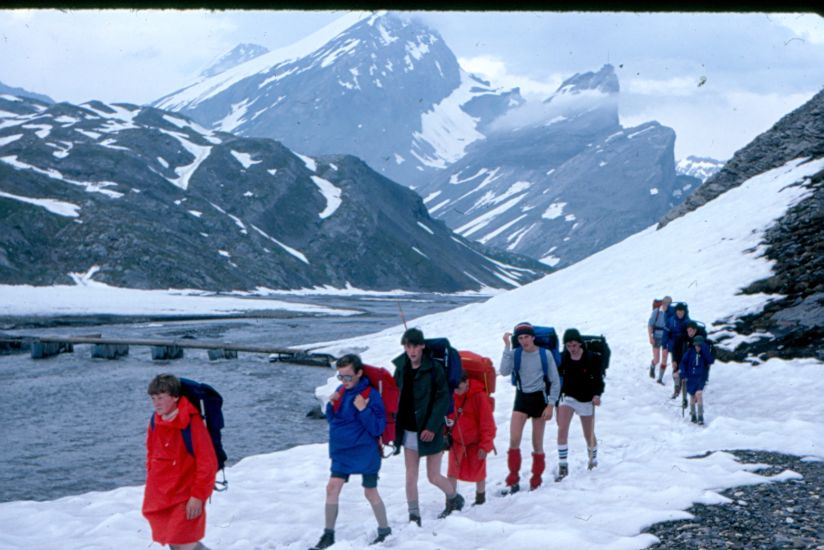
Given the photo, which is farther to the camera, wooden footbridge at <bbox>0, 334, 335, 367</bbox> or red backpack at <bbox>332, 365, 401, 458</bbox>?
wooden footbridge at <bbox>0, 334, 335, 367</bbox>

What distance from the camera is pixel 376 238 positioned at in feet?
519

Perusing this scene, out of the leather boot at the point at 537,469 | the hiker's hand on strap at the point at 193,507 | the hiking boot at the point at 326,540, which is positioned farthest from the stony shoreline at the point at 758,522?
the hiker's hand on strap at the point at 193,507

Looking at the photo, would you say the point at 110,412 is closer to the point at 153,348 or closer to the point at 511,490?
the point at 153,348

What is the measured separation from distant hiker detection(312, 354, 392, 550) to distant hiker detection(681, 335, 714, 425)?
9058mm

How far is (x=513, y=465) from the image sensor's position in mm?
9898

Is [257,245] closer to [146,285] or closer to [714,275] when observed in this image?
[146,285]

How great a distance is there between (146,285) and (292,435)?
8003cm

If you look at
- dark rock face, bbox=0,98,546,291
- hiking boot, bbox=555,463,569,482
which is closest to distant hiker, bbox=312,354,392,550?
hiking boot, bbox=555,463,569,482

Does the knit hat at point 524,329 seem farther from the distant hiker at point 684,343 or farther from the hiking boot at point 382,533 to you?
the distant hiker at point 684,343

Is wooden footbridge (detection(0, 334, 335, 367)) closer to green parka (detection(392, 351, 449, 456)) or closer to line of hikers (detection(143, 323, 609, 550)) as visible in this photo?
line of hikers (detection(143, 323, 609, 550))

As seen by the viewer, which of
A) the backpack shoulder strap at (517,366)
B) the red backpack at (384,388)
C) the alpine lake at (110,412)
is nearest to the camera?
the red backpack at (384,388)

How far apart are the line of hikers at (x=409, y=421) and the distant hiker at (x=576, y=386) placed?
15 millimetres

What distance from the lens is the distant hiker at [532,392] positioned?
981cm

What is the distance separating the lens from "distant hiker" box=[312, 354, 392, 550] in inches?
306
